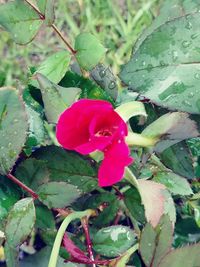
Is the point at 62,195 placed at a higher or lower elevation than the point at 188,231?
higher

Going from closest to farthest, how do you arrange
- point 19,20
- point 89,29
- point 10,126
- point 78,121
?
point 78,121
point 10,126
point 19,20
point 89,29

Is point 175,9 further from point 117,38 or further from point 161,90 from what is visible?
point 117,38

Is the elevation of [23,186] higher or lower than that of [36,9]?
lower

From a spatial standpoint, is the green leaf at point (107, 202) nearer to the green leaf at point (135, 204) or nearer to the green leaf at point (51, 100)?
the green leaf at point (135, 204)

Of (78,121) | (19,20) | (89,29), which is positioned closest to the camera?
(78,121)

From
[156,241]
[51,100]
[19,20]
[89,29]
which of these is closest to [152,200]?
[156,241]

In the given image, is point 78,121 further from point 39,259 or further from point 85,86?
point 39,259

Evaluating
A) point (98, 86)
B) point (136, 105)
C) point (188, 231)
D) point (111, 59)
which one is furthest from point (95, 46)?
point (111, 59)
